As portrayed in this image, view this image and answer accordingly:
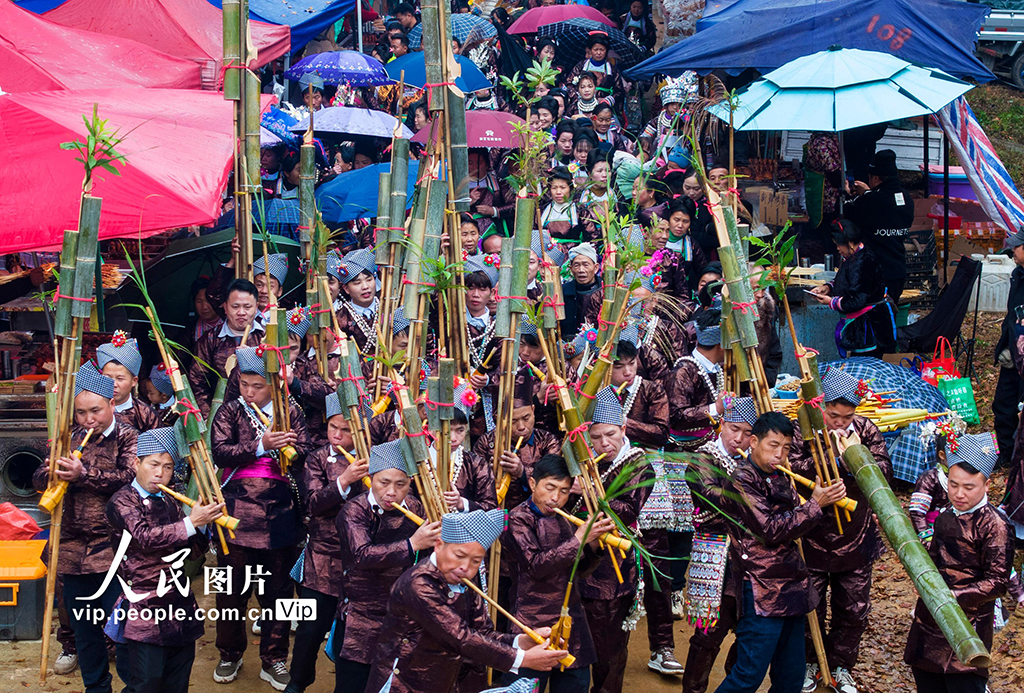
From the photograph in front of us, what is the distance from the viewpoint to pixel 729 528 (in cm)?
464

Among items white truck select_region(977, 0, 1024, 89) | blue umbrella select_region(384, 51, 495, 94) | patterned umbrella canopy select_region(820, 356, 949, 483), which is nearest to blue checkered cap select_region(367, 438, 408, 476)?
patterned umbrella canopy select_region(820, 356, 949, 483)

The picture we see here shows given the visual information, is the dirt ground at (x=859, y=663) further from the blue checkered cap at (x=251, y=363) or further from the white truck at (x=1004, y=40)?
the white truck at (x=1004, y=40)

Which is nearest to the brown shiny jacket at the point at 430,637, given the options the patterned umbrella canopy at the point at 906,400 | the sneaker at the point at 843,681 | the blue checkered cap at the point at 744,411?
the blue checkered cap at the point at 744,411

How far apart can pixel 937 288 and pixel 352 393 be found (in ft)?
19.2

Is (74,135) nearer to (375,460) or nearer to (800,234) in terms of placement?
(375,460)

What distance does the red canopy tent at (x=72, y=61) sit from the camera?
6.68 meters

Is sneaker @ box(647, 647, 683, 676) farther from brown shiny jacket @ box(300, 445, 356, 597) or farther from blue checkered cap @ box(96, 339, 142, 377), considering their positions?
blue checkered cap @ box(96, 339, 142, 377)

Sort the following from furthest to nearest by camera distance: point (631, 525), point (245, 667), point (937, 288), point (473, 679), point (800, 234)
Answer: point (800, 234), point (937, 288), point (245, 667), point (631, 525), point (473, 679)

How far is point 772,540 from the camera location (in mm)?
4418

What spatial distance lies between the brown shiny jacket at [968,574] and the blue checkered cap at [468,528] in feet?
6.71

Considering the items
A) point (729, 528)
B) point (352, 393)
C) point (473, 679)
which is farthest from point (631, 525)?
point (352, 393)

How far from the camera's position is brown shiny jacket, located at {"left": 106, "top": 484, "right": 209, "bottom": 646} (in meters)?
4.32

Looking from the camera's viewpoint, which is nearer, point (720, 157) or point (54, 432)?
point (54, 432)

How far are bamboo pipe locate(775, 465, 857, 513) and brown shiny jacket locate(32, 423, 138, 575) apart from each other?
2960 millimetres
